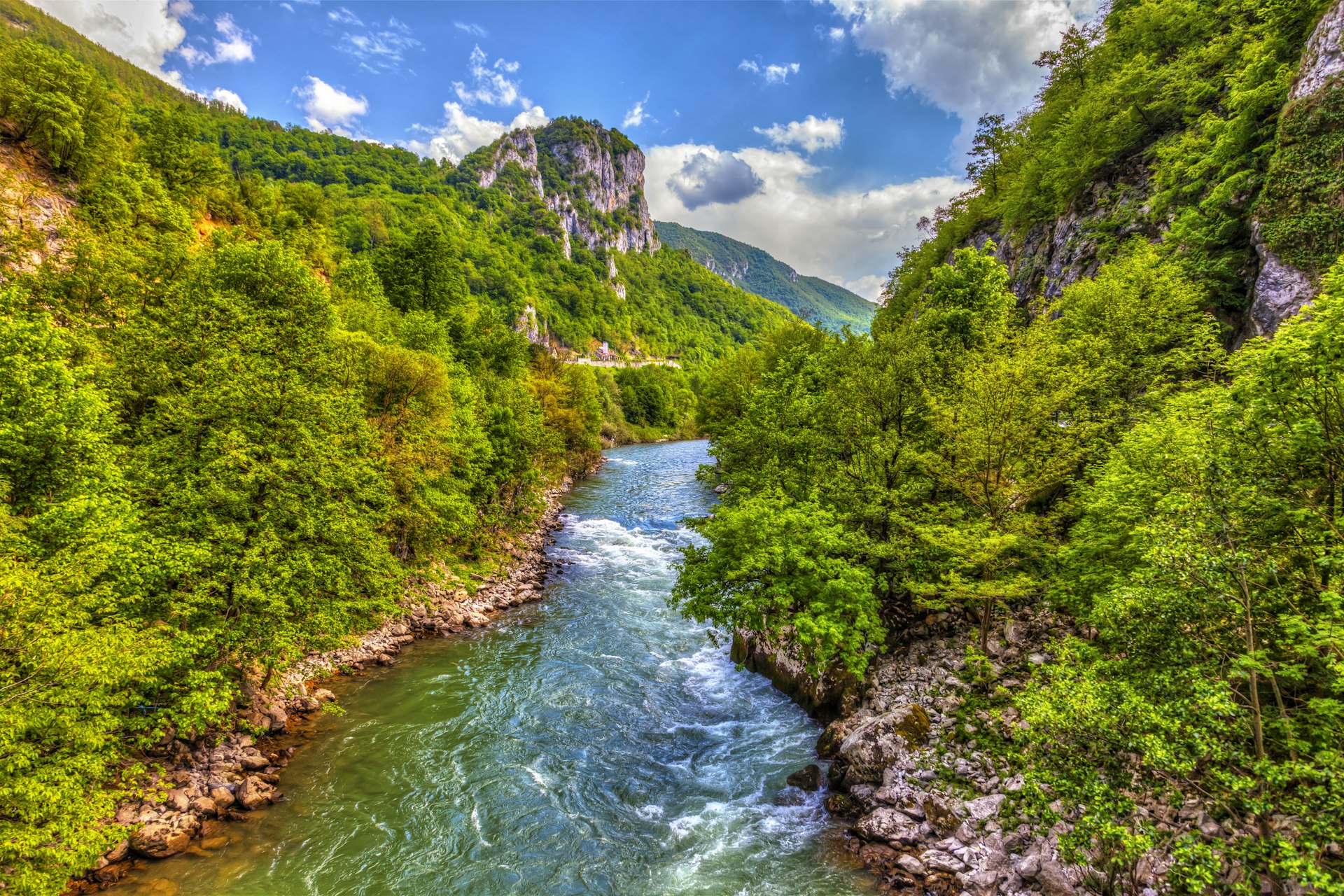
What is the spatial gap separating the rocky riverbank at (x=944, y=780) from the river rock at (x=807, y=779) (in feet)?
0.11

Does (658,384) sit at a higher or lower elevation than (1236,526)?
higher

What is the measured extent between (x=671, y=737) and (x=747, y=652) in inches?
203

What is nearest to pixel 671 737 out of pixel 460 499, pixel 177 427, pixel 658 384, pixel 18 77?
pixel 460 499

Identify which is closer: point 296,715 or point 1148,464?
point 1148,464

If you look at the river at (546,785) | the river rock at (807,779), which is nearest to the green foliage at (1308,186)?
the river rock at (807,779)

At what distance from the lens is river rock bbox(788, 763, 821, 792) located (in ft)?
44.6

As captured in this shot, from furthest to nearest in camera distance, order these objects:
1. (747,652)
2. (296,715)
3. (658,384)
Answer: (658,384)
(747,652)
(296,715)

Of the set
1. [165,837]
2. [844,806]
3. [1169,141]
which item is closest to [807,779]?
[844,806]

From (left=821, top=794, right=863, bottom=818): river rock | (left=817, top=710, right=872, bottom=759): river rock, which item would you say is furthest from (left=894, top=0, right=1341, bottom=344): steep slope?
(left=821, top=794, right=863, bottom=818): river rock

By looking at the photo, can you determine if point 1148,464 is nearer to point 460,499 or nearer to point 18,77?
point 460,499

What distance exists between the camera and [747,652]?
2027 centimetres

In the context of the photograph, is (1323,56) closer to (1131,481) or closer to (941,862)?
(1131,481)

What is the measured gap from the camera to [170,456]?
1291 cm

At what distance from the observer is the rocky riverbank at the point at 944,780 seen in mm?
9141
